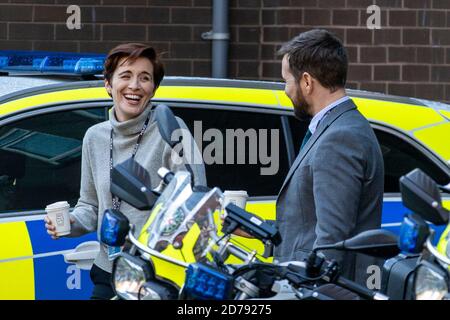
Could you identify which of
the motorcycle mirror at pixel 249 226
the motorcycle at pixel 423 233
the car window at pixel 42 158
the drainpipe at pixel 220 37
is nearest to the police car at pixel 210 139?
the car window at pixel 42 158

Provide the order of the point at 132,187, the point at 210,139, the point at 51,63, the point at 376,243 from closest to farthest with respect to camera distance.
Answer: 1. the point at 376,243
2. the point at 132,187
3. the point at 210,139
4. the point at 51,63

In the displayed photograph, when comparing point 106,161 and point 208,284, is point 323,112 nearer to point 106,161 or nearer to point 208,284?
point 106,161

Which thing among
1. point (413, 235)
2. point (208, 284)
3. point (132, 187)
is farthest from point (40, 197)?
point (413, 235)

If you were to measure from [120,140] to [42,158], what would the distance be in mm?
1103

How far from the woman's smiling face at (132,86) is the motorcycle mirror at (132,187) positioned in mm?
1160

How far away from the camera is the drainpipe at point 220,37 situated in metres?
9.28

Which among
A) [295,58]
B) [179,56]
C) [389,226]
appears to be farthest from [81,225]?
[179,56]

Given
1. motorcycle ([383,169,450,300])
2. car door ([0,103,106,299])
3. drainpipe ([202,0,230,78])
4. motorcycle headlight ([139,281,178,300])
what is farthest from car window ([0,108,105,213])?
drainpipe ([202,0,230,78])

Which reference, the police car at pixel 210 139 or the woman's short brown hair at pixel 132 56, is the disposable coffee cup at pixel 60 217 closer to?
the woman's short brown hair at pixel 132 56

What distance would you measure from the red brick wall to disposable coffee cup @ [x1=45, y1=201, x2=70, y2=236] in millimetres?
5625

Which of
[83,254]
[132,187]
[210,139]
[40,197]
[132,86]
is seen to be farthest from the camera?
[210,139]

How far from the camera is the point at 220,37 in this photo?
9.31m

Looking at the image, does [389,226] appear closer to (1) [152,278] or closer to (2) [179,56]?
(1) [152,278]

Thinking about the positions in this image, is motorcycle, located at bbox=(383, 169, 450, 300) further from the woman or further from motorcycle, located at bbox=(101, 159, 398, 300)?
the woman
